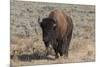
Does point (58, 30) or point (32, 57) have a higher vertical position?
point (58, 30)

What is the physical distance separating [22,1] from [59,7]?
42cm

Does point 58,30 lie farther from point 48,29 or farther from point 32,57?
point 32,57

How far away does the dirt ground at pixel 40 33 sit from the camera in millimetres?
2168

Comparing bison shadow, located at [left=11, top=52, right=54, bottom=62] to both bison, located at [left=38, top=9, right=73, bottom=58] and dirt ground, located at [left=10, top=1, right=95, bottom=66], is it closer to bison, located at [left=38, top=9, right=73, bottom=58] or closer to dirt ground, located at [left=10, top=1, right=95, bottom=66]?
dirt ground, located at [left=10, top=1, right=95, bottom=66]

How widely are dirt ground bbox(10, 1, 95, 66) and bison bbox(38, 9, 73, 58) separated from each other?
0.05m

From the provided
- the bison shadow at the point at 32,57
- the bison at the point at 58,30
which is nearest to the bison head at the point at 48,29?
the bison at the point at 58,30

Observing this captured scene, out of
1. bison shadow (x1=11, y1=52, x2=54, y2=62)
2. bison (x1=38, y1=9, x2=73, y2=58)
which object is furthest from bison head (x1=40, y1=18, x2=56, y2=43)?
bison shadow (x1=11, y1=52, x2=54, y2=62)

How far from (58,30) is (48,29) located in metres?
0.12

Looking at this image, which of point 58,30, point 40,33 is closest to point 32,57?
point 40,33

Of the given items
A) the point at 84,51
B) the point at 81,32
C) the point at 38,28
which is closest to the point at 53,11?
the point at 38,28

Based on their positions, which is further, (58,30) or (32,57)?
(58,30)

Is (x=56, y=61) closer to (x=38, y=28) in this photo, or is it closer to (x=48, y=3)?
(x=38, y=28)

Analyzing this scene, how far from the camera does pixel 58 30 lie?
2334mm

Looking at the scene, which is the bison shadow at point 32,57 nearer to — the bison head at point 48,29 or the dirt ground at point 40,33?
the dirt ground at point 40,33
